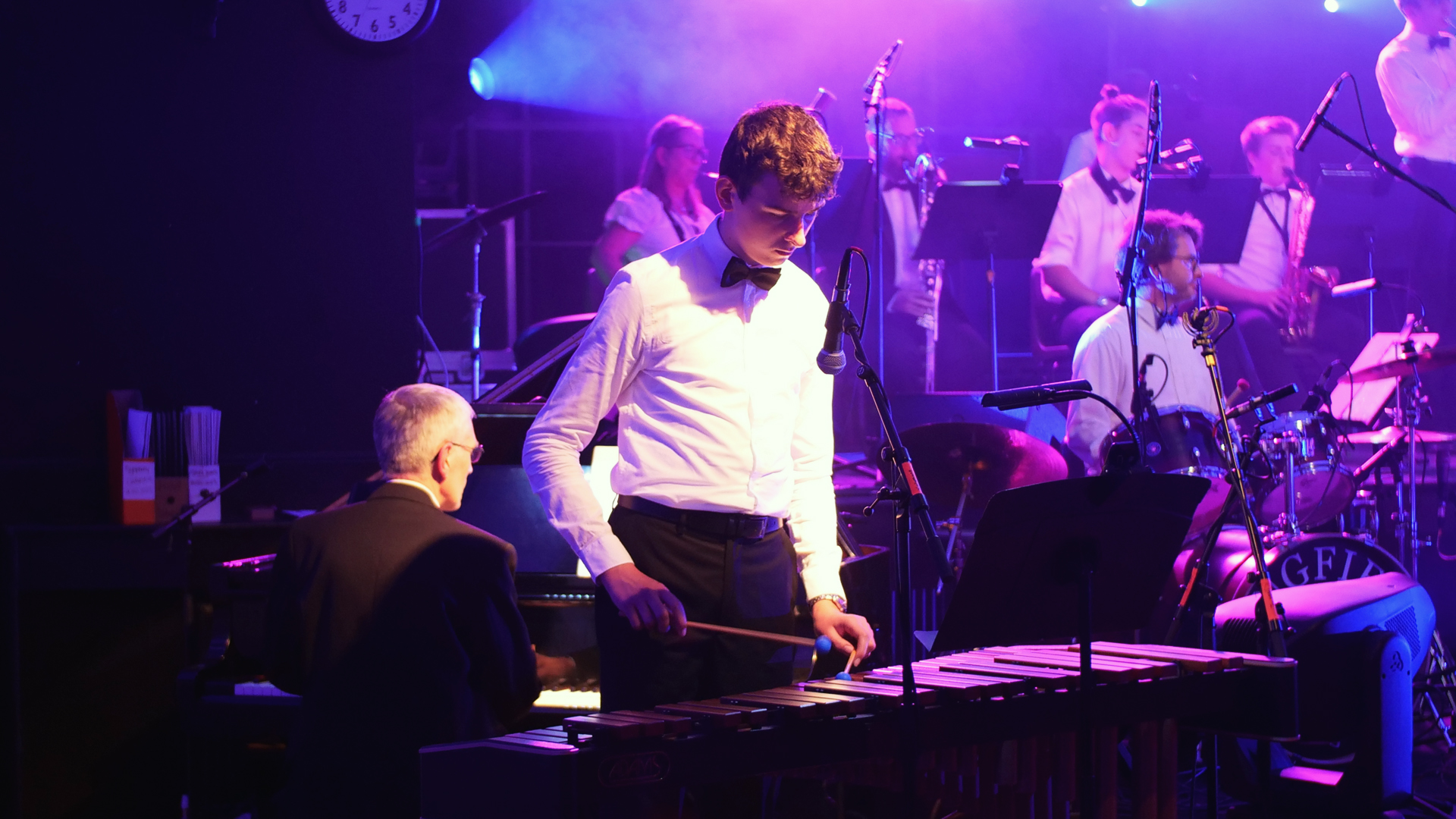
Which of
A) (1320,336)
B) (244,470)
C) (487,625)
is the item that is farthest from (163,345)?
(1320,336)

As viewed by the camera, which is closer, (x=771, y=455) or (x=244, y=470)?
(x=771, y=455)

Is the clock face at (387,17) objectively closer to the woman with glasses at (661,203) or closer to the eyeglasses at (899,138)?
the woman with glasses at (661,203)

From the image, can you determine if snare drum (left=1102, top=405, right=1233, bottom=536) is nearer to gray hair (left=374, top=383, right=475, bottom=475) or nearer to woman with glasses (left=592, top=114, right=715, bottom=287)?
gray hair (left=374, top=383, right=475, bottom=475)

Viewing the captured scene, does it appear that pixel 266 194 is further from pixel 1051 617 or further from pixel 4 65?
pixel 1051 617

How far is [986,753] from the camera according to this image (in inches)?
89.7

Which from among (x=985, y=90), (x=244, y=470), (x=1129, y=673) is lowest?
(x=1129, y=673)

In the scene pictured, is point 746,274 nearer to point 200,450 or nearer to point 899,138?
point 200,450

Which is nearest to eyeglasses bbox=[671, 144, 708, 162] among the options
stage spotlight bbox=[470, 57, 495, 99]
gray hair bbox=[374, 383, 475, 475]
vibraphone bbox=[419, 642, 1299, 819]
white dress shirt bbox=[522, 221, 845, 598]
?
stage spotlight bbox=[470, 57, 495, 99]

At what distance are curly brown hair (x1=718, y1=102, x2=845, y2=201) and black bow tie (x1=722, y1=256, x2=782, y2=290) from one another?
140 millimetres

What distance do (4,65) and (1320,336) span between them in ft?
24.6

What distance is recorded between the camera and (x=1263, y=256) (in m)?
7.79

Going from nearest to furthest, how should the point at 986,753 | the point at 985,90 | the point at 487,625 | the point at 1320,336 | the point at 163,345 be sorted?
1. the point at 986,753
2. the point at 487,625
3. the point at 163,345
4. the point at 1320,336
5. the point at 985,90

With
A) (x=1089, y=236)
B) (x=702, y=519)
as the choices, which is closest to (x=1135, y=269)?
(x=1089, y=236)

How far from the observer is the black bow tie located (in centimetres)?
235
